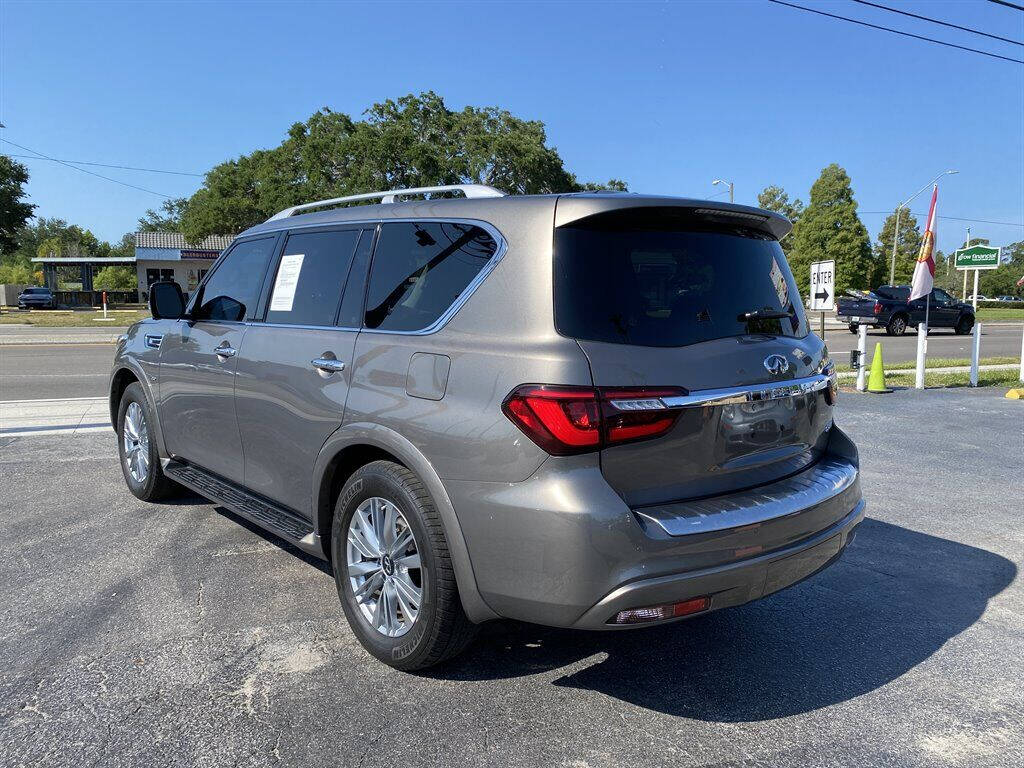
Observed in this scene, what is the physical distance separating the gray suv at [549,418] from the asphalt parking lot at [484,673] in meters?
0.35

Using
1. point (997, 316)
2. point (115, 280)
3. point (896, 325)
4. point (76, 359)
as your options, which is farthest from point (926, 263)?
point (115, 280)

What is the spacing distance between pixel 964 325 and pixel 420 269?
3273 cm

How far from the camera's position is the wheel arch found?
263 cm

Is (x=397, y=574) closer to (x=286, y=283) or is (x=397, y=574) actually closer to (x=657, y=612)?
(x=657, y=612)

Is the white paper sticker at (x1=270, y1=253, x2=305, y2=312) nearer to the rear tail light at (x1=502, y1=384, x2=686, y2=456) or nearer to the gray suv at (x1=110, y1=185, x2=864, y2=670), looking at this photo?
the gray suv at (x1=110, y1=185, x2=864, y2=670)

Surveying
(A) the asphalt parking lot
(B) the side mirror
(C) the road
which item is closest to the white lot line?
(C) the road

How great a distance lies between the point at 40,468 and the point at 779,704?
609 centimetres

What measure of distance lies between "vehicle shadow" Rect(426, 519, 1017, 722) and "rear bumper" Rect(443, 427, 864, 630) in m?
0.53

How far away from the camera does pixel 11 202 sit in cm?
4453

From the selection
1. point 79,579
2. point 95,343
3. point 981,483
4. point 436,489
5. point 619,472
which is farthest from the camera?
point 95,343

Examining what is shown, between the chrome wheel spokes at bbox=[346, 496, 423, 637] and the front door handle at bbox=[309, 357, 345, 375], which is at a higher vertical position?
the front door handle at bbox=[309, 357, 345, 375]

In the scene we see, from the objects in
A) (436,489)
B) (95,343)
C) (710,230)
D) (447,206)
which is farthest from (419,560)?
(95,343)

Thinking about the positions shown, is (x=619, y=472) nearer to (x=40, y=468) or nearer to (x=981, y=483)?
(x=981, y=483)

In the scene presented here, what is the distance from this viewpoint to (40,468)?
6293 mm
